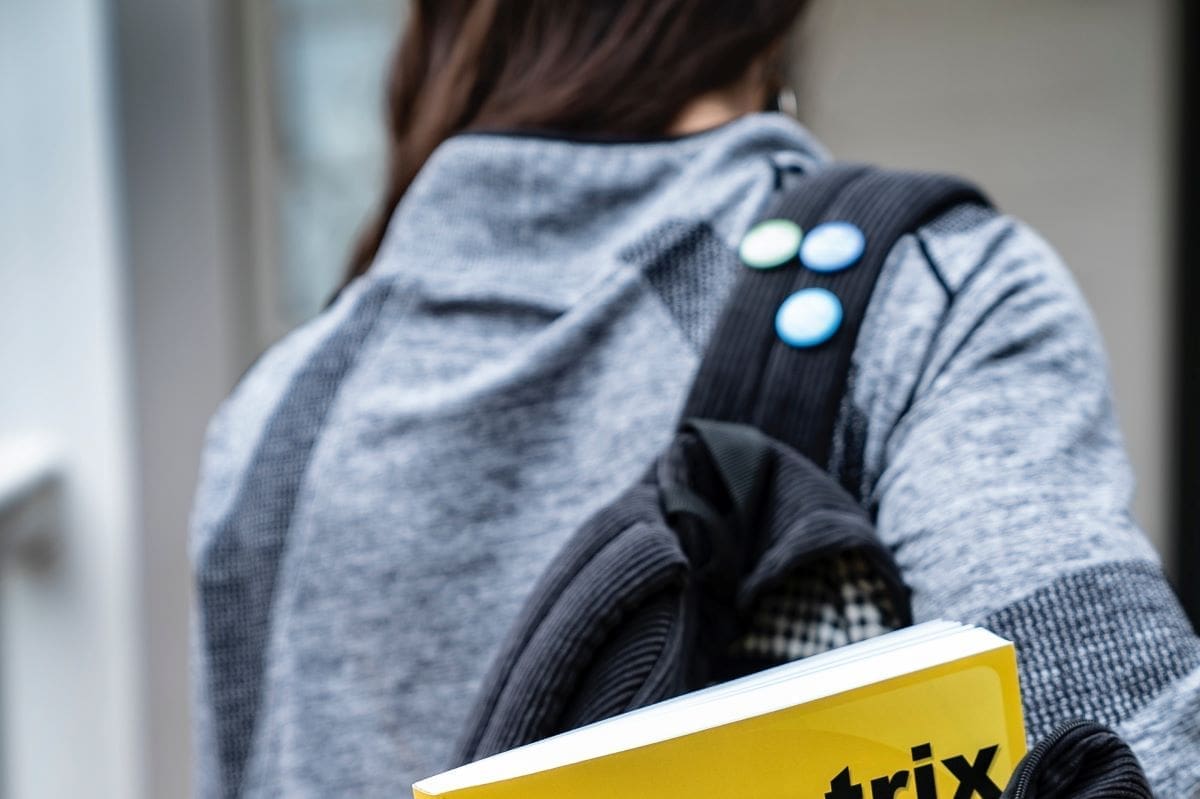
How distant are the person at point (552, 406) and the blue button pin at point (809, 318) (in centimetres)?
2

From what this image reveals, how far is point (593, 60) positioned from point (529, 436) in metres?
0.21

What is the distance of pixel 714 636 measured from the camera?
1.37 feet

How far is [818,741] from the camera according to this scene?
305mm

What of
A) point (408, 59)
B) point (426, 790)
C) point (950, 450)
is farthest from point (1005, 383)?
point (408, 59)

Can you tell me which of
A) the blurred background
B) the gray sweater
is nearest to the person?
the gray sweater

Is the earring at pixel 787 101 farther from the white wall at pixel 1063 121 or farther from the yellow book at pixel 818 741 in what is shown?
the white wall at pixel 1063 121

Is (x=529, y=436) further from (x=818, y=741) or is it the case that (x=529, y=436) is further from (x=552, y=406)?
(x=818, y=741)

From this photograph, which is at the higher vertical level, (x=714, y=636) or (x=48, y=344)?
(x=714, y=636)

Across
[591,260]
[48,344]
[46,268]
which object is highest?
[591,260]

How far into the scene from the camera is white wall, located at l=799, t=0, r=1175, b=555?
1.62 metres

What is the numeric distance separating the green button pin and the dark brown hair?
0.12 metres

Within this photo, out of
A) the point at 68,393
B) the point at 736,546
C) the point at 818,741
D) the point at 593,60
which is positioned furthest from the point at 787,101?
the point at 68,393

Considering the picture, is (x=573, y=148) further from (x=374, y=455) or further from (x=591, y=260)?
(x=374, y=455)

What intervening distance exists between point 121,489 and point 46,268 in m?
0.34
